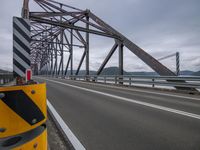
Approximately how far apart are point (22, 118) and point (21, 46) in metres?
2.44

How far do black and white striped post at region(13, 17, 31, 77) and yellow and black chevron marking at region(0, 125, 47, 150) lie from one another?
214cm

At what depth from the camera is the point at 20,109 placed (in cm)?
Result: 176

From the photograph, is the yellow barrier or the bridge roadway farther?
the bridge roadway

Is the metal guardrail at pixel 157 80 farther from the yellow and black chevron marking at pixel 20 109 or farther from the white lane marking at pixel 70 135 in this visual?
the yellow and black chevron marking at pixel 20 109

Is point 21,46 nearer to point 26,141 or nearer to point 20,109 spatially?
point 20,109

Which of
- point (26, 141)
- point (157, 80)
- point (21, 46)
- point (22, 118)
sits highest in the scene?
point (21, 46)

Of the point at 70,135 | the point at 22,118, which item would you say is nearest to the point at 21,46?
the point at 70,135

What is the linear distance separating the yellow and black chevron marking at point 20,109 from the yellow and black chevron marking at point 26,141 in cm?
8

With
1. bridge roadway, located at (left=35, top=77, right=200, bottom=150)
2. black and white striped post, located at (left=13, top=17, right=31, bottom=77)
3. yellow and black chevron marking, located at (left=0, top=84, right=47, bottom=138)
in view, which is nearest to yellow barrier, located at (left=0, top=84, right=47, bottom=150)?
yellow and black chevron marking, located at (left=0, top=84, right=47, bottom=138)

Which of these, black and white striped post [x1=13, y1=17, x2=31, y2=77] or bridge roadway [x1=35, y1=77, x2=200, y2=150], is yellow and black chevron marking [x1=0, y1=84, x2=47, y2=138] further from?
black and white striped post [x1=13, y1=17, x2=31, y2=77]

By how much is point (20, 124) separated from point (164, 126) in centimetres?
314

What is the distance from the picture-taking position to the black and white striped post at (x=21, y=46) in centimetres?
343

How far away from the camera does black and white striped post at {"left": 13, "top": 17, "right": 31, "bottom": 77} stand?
343 centimetres

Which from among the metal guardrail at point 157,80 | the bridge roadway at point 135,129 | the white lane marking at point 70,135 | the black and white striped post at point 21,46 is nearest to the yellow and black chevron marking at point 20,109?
the white lane marking at point 70,135
